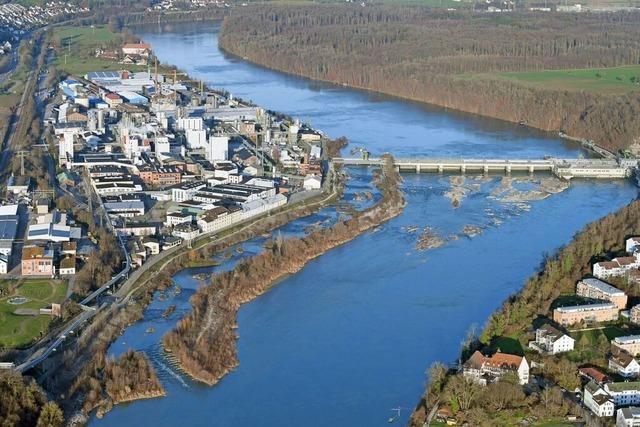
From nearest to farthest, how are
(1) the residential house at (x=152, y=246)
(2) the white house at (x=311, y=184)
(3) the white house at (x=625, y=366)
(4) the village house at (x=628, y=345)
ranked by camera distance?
(3) the white house at (x=625, y=366) → (4) the village house at (x=628, y=345) → (1) the residential house at (x=152, y=246) → (2) the white house at (x=311, y=184)

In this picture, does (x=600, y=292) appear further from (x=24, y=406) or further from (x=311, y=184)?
(x=311, y=184)

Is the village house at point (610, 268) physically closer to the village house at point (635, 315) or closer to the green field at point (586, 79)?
the village house at point (635, 315)

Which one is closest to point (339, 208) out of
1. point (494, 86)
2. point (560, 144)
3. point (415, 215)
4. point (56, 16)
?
point (415, 215)

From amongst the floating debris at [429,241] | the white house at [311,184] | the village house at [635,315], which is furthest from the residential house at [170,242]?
the village house at [635,315]

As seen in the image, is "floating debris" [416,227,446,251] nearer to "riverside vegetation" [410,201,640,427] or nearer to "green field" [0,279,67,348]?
"riverside vegetation" [410,201,640,427]

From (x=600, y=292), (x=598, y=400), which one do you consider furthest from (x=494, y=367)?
(x=600, y=292)

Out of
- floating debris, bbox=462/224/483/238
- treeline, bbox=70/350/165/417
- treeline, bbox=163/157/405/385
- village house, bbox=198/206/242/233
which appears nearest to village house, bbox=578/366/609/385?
treeline, bbox=163/157/405/385

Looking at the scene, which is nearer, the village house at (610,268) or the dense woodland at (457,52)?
the village house at (610,268)
